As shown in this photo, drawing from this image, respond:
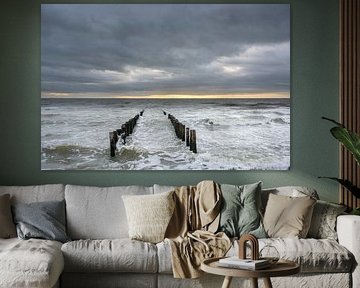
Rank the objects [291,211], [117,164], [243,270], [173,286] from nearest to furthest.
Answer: [243,270] → [173,286] → [291,211] → [117,164]

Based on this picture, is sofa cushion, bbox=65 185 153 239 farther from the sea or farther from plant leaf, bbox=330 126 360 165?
plant leaf, bbox=330 126 360 165

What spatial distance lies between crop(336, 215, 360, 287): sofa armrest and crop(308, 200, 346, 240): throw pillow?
0.82 ft

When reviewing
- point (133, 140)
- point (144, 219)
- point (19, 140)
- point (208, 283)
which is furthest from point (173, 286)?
point (19, 140)

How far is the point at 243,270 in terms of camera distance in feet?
17.6

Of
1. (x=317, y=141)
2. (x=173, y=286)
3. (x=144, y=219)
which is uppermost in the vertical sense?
(x=317, y=141)

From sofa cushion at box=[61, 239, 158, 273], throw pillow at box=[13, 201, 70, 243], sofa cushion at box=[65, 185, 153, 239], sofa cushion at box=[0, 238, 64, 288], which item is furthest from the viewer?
sofa cushion at box=[65, 185, 153, 239]

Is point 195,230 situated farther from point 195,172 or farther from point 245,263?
point 245,263

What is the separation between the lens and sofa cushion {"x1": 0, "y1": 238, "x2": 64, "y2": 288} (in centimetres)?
579

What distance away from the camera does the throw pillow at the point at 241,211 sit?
275 inches

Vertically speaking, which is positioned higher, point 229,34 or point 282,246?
point 229,34

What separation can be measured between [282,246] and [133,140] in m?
1.90

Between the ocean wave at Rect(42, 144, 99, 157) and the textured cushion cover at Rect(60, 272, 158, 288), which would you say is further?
the ocean wave at Rect(42, 144, 99, 157)

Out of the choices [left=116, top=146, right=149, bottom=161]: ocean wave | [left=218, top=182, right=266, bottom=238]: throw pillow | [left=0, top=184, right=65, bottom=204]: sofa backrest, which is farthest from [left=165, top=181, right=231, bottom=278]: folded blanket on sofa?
[left=0, top=184, right=65, bottom=204]: sofa backrest

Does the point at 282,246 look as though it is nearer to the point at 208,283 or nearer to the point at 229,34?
the point at 208,283
